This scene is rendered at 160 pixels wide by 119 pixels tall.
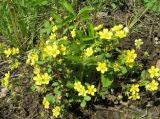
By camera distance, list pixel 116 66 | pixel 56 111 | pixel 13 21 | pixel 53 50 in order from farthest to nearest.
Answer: pixel 13 21 → pixel 56 111 → pixel 116 66 → pixel 53 50

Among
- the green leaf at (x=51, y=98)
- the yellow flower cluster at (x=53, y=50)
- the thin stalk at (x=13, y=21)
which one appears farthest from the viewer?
the thin stalk at (x=13, y=21)

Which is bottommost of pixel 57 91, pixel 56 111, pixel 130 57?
pixel 56 111

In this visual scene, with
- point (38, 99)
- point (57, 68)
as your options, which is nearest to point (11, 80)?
point (38, 99)

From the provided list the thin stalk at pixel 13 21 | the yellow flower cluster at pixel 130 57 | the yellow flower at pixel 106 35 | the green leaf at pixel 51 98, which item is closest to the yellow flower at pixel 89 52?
the yellow flower at pixel 106 35

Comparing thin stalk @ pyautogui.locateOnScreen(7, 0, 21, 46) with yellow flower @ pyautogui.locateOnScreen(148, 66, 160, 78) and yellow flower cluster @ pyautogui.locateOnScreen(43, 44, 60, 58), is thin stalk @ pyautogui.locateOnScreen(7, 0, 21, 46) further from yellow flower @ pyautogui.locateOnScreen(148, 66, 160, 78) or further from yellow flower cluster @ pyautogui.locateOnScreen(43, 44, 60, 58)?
yellow flower @ pyautogui.locateOnScreen(148, 66, 160, 78)

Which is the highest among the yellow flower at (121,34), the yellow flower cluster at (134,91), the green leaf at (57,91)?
the yellow flower at (121,34)

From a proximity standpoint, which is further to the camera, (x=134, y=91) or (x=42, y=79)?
(x=134, y=91)

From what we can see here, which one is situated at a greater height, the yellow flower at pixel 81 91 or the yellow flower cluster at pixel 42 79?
the yellow flower cluster at pixel 42 79

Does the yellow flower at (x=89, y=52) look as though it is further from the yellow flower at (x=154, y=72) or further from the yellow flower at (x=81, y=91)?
the yellow flower at (x=154, y=72)

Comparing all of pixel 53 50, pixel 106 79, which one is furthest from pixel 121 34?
pixel 53 50

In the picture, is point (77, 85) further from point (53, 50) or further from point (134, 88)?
point (134, 88)
